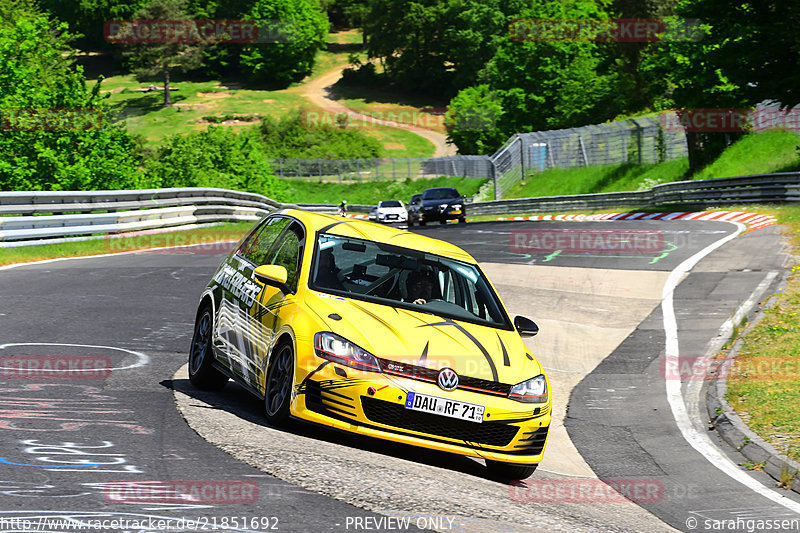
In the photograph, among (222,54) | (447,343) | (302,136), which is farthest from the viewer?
(222,54)

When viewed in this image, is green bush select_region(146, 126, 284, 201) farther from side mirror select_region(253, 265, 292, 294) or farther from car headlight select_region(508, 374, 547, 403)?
car headlight select_region(508, 374, 547, 403)

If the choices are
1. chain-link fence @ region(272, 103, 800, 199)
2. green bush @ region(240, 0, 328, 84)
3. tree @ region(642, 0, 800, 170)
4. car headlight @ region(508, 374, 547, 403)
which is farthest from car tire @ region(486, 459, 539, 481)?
green bush @ region(240, 0, 328, 84)

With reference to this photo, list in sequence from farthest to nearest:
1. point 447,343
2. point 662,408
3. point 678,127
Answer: point 678,127, point 662,408, point 447,343

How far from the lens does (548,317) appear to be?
16.0 m

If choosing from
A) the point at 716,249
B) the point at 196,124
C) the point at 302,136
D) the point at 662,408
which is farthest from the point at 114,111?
the point at 196,124

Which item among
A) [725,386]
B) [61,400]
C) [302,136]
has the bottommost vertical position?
[302,136]

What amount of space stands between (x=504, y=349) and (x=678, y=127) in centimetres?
4296

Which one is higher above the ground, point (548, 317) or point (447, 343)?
point (447, 343)

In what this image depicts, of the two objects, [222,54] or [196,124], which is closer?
[196,124]

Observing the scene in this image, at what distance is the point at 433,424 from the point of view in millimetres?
7145

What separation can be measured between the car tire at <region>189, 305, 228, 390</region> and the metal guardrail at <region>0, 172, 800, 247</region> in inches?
473

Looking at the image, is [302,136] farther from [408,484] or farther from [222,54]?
[408,484]

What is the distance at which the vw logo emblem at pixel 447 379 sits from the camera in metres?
7.15

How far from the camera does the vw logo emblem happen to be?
7.15 metres
